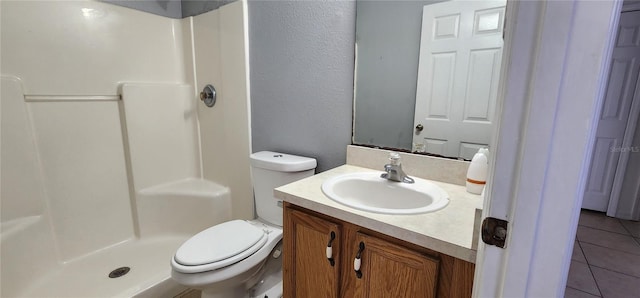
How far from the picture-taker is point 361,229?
0.87 metres

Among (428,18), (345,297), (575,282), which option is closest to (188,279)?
(345,297)

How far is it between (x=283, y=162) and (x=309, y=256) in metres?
0.51

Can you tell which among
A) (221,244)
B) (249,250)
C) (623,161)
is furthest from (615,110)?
(221,244)

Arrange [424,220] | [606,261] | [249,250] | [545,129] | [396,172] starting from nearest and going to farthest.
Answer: [545,129], [424,220], [396,172], [249,250], [606,261]

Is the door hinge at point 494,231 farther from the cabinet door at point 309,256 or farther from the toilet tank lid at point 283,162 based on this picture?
the toilet tank lid at point 283,162

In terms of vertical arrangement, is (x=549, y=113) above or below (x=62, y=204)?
above

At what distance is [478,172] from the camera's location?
99cm

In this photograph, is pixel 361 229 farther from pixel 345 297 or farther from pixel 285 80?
pixel 285 80

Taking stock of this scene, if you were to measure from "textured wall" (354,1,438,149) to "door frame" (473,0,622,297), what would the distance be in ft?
2.76

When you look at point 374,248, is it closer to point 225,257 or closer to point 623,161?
point 225,257

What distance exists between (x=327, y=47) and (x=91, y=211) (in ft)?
5.59

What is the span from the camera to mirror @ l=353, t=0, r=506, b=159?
3.52ft

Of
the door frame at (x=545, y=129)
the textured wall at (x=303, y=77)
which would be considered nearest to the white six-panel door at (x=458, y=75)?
the textured wall at (x=303, y=77)

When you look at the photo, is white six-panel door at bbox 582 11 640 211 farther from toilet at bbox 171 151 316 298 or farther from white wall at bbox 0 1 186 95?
white wall at bbox 0 1 186 95
